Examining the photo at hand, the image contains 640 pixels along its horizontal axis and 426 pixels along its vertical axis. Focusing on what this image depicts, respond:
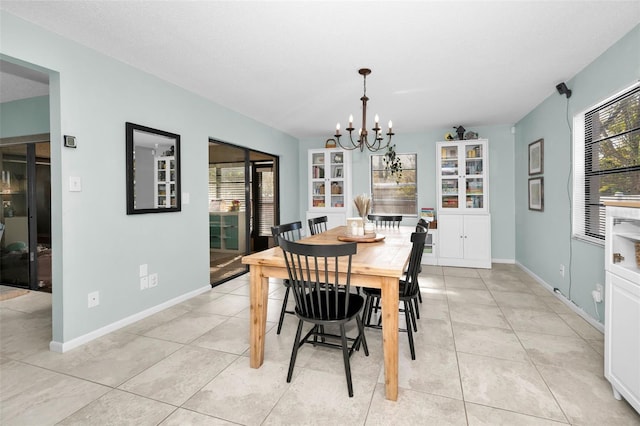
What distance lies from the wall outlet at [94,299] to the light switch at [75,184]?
0.88 metres

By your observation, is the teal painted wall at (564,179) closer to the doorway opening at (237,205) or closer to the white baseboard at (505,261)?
the white baseboard at (505,261)

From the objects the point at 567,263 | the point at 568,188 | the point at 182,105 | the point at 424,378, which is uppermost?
the point at 182,105

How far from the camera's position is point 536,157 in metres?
4.37

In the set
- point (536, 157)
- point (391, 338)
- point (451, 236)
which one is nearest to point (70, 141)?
point (391, 338)

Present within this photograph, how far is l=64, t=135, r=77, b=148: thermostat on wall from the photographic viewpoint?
2467mm

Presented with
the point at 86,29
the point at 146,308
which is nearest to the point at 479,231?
the point at 146,308

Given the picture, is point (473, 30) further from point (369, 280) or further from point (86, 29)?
point (86, 29)

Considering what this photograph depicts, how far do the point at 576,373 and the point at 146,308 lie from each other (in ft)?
11.8

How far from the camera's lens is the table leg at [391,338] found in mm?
1861

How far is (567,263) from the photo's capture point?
137 inches

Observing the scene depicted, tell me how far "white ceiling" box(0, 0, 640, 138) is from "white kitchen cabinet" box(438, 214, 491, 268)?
2043 millimetres

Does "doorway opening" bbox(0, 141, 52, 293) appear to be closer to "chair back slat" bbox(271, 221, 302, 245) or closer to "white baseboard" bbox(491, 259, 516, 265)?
"chair back slat" bbox(271, 221, 302, 245)

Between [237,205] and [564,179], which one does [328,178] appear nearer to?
[237,205]

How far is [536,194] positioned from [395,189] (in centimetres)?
231
